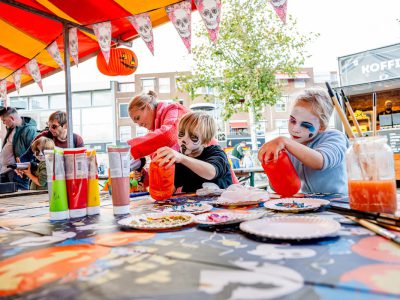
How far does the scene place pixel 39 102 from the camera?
19.9 m

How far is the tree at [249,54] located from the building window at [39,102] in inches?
598

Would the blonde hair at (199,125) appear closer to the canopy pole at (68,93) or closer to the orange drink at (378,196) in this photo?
the orange drink at (378,196)

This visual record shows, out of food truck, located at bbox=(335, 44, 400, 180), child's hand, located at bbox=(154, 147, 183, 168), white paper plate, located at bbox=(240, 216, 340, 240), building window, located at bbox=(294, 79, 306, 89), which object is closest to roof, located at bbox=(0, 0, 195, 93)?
child's hand, located at bbox=(154, 147, 183, 168)

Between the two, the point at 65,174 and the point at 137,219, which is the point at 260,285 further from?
the point at 65,174

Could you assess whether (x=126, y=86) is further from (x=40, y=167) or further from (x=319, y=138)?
(x=319, y=138)

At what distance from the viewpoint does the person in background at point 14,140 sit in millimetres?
3902

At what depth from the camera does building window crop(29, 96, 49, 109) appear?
19.9 m

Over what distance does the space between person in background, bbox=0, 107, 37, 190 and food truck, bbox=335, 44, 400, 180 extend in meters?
5.73

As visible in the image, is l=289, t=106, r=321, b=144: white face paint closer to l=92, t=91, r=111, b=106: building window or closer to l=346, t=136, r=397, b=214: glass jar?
l=346, t=136, r=397, b=214: glass jar

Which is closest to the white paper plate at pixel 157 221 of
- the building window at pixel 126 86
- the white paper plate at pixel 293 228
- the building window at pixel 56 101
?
the white paper plate at pixel 293 228

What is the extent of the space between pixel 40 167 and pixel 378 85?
679 centimetres

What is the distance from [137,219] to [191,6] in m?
2.53

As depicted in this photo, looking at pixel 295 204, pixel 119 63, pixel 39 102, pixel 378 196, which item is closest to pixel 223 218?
pixel 295 204

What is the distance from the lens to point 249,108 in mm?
8789
